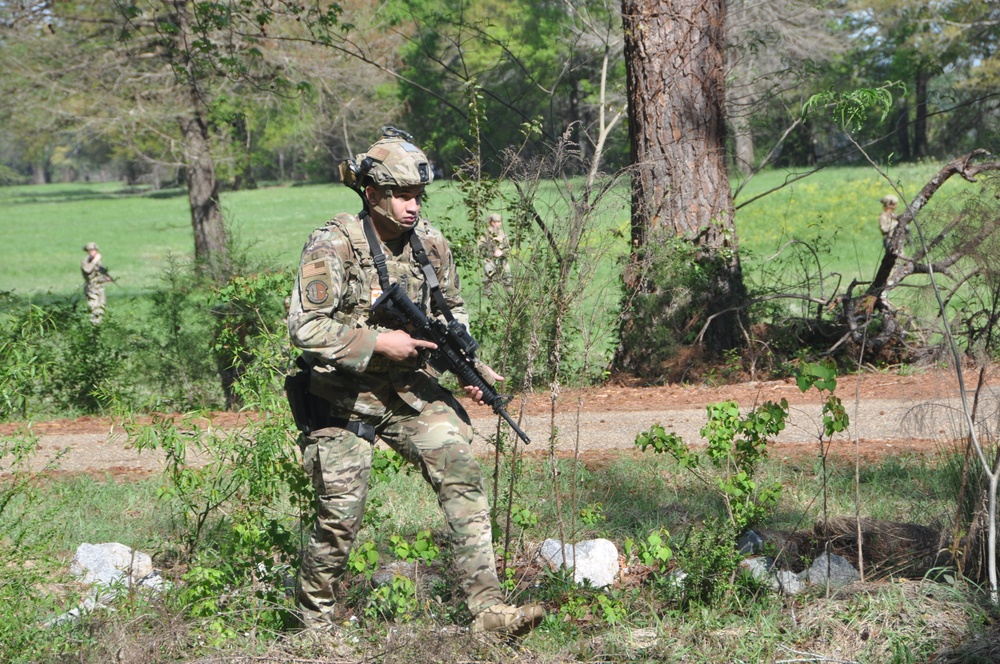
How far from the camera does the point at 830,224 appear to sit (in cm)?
2467

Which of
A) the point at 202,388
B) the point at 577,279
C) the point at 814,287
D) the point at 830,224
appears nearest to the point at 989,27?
the point at 830,224

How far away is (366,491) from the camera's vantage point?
3.99 meters

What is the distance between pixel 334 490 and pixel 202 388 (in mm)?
6826

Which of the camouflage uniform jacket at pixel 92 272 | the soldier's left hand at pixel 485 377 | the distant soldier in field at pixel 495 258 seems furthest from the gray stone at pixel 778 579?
the camouflage uniform jacket at pixel 92 272

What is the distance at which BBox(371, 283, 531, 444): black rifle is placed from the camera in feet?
12.8

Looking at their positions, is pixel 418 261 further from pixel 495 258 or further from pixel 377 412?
pixel 495 258

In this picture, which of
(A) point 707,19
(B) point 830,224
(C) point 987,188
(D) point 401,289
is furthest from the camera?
(B) point 830,224

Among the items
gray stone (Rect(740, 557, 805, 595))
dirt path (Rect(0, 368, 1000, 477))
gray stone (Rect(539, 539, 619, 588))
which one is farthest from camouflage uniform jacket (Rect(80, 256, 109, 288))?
gray stone (Rect(740, 557, 805, 595))

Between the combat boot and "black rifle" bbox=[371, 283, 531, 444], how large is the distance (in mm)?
645

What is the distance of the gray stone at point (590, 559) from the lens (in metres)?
4.56

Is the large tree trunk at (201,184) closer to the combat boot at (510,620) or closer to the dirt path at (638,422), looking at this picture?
the dirt path at (638,422)

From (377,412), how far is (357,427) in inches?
3.9

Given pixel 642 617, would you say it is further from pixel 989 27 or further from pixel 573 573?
pixel 989 27

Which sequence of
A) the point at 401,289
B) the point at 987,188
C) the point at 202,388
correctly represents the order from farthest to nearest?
the point at 202,388 → the point at 987,188 → the point at 401,289
